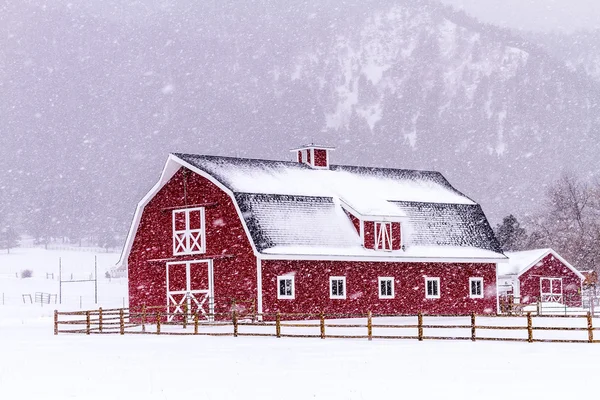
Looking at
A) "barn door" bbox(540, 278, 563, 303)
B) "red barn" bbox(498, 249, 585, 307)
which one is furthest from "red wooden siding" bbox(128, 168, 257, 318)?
"barn door" bbox(540, 278, 563, 303)

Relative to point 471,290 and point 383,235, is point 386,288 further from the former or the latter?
point 471,290

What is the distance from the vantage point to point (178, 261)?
46469 millimetres

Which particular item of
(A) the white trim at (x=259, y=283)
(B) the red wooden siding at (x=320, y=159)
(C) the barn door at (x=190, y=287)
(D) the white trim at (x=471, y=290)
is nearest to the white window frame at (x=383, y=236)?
(D) the white trim at (x=471, y=290)

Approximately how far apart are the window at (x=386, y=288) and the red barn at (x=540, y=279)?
1998 centimetres

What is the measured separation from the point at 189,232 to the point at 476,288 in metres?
13.4

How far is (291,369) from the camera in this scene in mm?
20453

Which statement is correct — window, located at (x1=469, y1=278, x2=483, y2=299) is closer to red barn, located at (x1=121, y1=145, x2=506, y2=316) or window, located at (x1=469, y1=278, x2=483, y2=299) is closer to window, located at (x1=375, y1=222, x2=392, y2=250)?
red barn, located at (x1=121, y1=145, x2=506, y2=316)

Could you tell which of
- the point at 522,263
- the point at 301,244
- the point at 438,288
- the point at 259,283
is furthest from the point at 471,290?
the point at 522,263

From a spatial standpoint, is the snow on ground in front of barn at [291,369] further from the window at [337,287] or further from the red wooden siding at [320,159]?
the red wooden siding at [320,159]

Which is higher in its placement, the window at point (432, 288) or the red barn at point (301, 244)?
the red barn at point (301, 244)

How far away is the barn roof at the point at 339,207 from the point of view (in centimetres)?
4456

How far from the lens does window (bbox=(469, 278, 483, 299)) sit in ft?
165

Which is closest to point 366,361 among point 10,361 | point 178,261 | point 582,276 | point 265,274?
point 10,361

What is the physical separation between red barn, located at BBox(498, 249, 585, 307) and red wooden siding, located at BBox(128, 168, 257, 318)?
26.0 m
